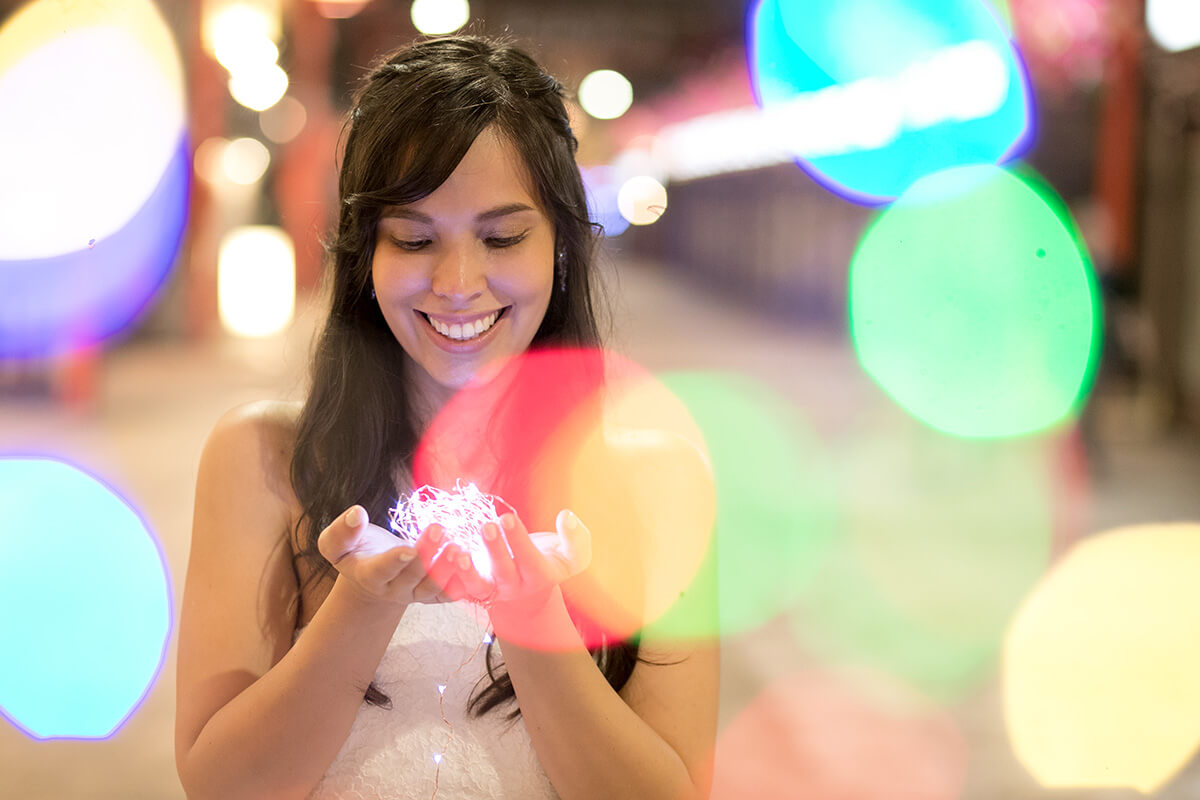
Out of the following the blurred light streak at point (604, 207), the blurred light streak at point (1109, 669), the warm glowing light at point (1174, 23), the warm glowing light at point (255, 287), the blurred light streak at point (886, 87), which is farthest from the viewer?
Result: the warm glowing light at point (255, 287)

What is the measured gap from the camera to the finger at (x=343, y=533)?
744mm

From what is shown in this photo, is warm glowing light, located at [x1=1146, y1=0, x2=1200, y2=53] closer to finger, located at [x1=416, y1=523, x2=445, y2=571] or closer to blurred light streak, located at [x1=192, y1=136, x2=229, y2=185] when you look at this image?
finger, located at [x1=416, y1=523, x2=445, y2=571]

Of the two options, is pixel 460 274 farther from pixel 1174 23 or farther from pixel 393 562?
pixel 1174 23

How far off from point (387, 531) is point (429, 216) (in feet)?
1.00

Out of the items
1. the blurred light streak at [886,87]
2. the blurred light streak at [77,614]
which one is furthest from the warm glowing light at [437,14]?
the blurred light streak at [886,87]

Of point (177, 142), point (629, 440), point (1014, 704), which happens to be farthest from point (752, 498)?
point (177, 142)

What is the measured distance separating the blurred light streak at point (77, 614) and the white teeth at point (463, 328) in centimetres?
227

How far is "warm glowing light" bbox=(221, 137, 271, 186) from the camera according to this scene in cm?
1194

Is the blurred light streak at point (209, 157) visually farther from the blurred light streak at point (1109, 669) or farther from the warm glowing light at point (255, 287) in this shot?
the blurred light streak at point (1109, 669)

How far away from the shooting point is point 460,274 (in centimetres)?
96

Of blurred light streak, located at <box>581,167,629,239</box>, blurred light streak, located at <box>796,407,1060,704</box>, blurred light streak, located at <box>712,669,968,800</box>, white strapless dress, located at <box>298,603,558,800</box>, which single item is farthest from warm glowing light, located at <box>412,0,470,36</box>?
blurred light streak, located at <box>796,407,1060,704</box>

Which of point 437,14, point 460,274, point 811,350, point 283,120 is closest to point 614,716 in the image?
point 460,274

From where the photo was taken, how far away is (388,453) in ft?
3.62

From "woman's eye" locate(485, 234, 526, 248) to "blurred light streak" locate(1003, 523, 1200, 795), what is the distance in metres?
2.30
